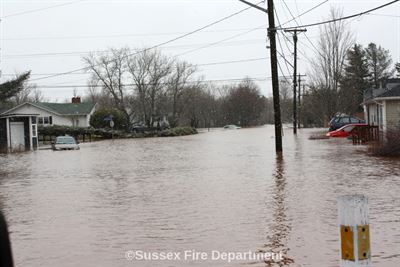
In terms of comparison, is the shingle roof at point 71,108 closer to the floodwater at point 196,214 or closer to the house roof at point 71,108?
the house roof at point 71,108

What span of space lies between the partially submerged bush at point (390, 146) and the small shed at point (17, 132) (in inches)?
1127

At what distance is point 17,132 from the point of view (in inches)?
1740

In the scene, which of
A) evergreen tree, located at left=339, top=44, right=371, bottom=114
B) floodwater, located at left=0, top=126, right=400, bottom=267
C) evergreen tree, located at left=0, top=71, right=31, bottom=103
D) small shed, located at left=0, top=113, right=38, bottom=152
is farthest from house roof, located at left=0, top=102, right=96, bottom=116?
floodwater, located at left=0, top=126, right=400, bottom=267

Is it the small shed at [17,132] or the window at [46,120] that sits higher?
the window at [46,120]

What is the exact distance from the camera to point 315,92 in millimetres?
62938

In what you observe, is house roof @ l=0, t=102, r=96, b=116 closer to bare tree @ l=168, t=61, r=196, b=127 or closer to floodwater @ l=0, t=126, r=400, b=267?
bare tree @ l=168, t=61, r=196, b=127

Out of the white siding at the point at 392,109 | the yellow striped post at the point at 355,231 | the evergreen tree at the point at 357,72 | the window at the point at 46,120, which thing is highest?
the evergreen tree at the point at 357,72

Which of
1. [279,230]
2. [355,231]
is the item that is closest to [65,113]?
[279,230]

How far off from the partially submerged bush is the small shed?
28.6 metres

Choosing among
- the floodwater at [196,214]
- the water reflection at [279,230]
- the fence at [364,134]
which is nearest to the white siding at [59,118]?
the fence at [364,134]

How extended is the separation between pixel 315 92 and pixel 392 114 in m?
→ 26.1

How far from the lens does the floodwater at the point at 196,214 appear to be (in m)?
7.49

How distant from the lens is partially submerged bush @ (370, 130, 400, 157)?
23406mm

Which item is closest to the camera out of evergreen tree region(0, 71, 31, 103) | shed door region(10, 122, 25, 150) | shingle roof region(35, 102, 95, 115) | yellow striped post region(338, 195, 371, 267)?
yellow striped post region(338, 195, 371, 267)
